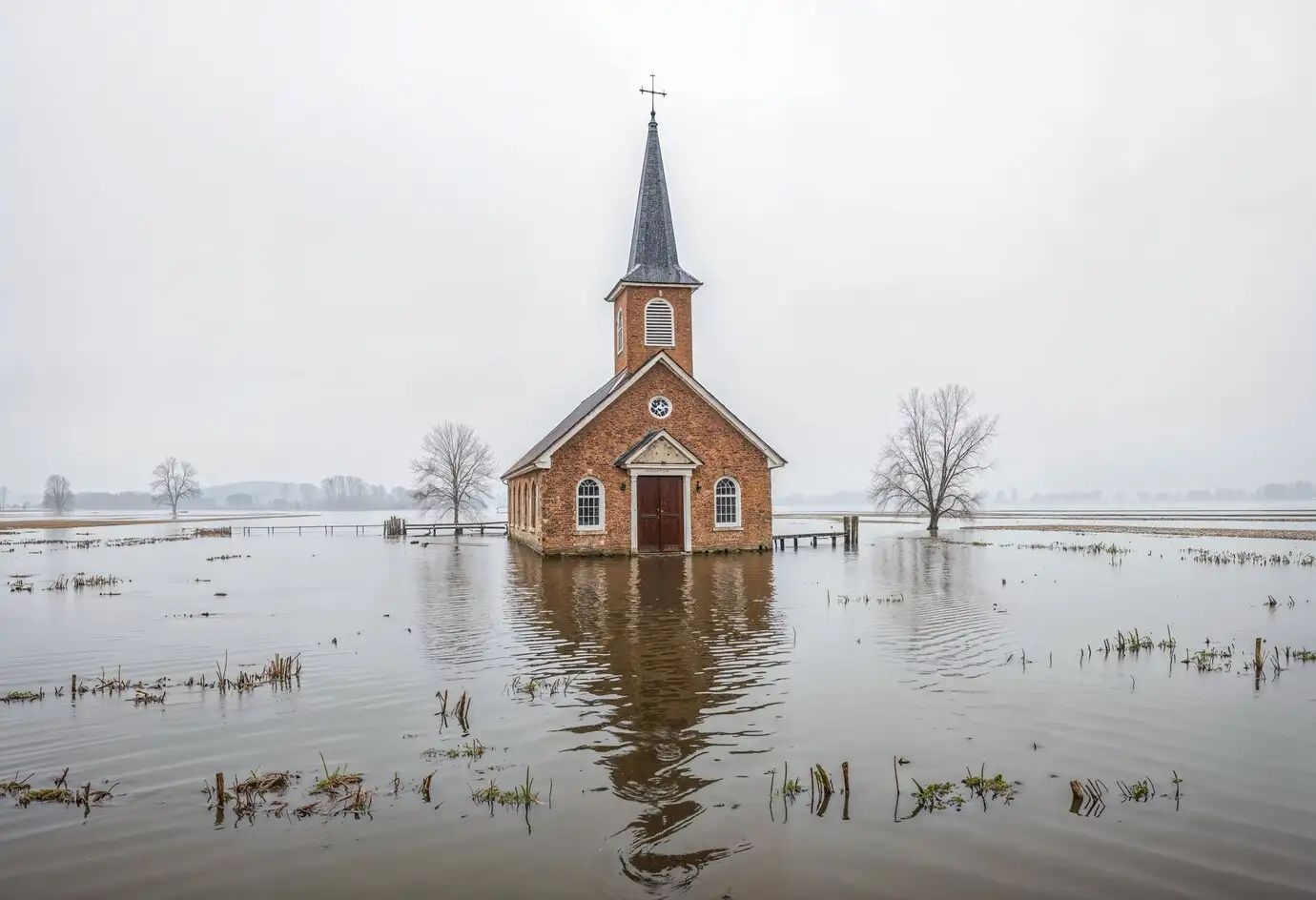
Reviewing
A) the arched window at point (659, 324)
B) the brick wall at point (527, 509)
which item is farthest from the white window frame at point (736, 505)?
the brick wall at point (527, 509)

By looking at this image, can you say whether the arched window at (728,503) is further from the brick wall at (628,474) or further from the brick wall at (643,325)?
the brick wall at (643,325)

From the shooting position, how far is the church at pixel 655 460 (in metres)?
31.0

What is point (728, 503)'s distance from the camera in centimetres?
3297

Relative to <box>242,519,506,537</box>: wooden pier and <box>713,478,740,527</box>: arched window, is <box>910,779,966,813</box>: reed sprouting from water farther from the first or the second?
<box>242,519,506,537</box>: wooden pier

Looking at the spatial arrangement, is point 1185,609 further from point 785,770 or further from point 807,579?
point 785,770

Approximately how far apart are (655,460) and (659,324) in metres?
5.95

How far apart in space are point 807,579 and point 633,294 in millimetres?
14884

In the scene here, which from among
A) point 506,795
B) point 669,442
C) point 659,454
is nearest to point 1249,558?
point 669,442

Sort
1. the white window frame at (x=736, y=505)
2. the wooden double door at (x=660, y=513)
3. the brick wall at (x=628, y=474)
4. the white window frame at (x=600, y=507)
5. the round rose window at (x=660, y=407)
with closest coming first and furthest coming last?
the brick wall at (x=628, y=474) → the white window frame at (x=600, y=507) → the wooden double door at (x=660, y=513) → the round rose window at (x=660, y=407) → the white window frame at (x=736, y=505)

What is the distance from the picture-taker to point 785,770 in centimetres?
714

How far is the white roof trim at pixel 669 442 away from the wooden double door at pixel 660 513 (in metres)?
0.81

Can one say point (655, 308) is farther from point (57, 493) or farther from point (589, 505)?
point (57, 493)

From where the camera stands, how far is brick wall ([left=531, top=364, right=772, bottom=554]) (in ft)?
101

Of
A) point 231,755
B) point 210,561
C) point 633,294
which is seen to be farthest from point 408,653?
point 210,561
